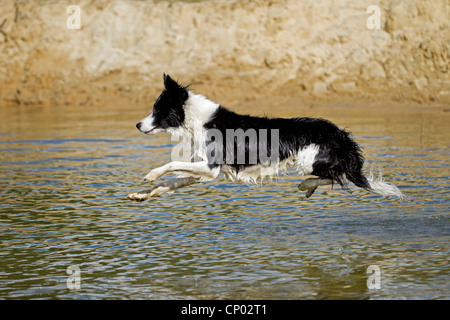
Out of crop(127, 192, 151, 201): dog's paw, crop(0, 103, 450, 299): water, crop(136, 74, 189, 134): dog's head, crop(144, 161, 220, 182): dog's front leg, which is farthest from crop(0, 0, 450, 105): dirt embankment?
crop(127, 192, 151, 201): dog's paw

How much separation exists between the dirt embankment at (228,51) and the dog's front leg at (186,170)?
19206mm

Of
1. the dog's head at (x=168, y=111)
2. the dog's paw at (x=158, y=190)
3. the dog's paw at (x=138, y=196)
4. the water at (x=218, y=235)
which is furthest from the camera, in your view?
the dog's head at (x=168, y=111)

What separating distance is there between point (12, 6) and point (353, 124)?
16.1 m

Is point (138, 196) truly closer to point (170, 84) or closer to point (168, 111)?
point (168, 111)

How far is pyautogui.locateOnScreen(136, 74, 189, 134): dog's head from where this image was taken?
8992 mm

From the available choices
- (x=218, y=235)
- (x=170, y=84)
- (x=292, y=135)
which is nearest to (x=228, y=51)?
(x=170, y=84)

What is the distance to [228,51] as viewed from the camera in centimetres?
2858

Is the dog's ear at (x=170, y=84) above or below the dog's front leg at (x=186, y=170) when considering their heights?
above

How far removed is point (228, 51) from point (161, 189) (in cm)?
2037

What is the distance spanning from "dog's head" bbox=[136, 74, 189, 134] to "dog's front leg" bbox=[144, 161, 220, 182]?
554 millimetres

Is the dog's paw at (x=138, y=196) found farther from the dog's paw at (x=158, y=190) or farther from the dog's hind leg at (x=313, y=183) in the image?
the dog's hind leg at (x=313, y=183)

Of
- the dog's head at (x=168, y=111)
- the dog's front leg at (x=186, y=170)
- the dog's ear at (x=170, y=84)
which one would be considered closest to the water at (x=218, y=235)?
the dog's front leg at (x=186, y=170)

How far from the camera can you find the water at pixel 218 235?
6742 millimetres

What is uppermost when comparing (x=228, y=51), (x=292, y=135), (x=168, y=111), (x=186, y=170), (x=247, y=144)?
(x=228, y=51)
